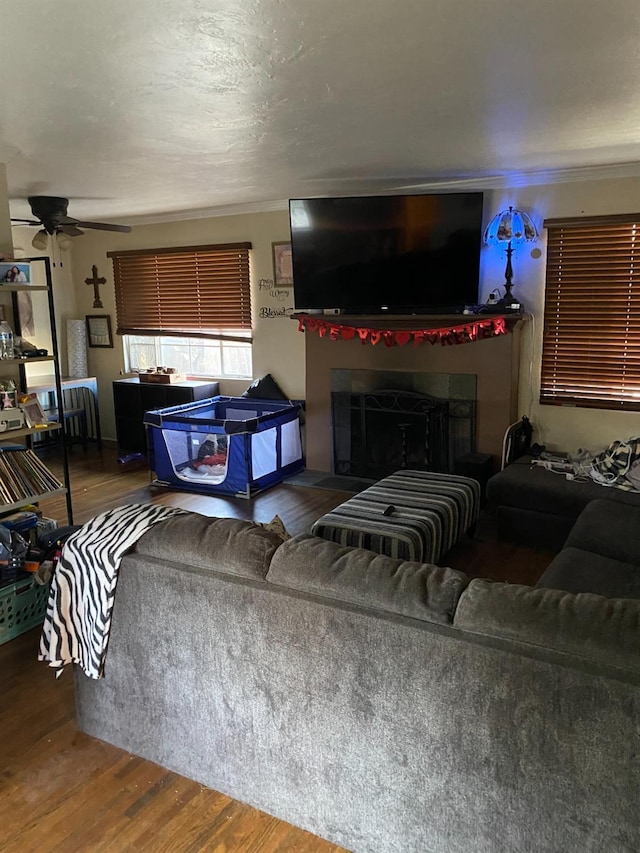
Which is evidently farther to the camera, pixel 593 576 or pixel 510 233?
pixel 510 233

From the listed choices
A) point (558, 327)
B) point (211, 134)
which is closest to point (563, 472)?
point (558, 327)

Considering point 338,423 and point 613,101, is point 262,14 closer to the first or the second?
point 613,101

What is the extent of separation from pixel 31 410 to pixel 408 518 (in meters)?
2.09

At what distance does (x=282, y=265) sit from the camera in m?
5.59

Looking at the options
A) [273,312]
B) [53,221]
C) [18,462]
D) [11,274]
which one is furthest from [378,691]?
[273,312]

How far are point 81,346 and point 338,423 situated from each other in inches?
123

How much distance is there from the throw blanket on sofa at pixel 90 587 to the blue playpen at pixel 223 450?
111 inches

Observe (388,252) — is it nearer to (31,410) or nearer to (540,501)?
(540,501)

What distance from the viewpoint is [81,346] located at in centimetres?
679

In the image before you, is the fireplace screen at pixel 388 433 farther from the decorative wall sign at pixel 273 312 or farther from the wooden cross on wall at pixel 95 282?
the wooden cross on wall at pixel 95 282

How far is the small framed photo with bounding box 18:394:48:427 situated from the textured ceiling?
49.9 inches

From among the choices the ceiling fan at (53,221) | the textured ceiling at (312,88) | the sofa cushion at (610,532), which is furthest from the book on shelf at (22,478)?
the sofa cushion at (610,532)

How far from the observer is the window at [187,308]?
5902mm

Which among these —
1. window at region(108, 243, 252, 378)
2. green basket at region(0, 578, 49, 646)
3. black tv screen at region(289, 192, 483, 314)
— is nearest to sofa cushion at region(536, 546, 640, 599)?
green basket at region(0, 578, 49, 646)
